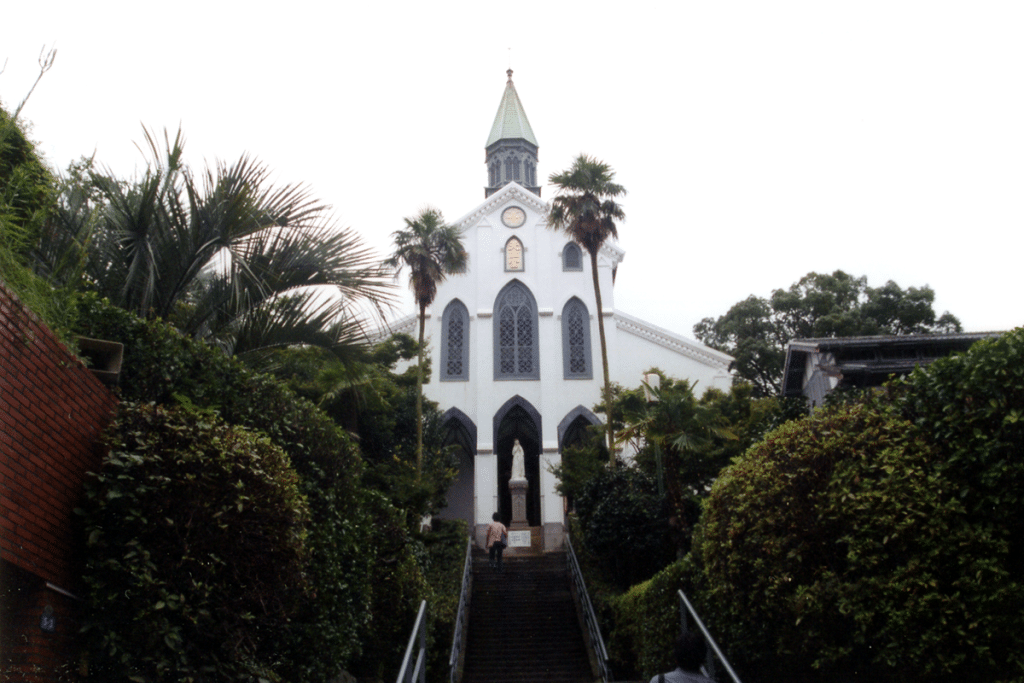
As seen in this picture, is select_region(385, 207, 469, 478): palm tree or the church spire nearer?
select_region(385, 207, 469, 478): palm tree

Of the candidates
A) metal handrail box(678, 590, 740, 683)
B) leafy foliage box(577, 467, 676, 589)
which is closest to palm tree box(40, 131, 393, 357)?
metal handrail box(678, 590, 740, 683)

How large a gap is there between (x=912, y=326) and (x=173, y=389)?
104 ft

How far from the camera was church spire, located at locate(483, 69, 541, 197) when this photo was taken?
→ 38.6 m

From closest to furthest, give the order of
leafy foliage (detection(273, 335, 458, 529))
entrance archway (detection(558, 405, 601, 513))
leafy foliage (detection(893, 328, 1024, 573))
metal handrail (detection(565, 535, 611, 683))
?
leafy foliage (detection(893, 328, 1024, 573)) < metal handrail (detection(565, 535, 611, 683)) < leafy foliage (detection(273, 335, 458, 529)) < entrance archway (detection(558, 405, 601, 513))

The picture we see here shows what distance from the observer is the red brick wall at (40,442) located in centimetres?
461

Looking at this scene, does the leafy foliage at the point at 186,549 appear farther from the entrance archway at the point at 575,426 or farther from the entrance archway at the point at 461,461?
A: the entrance archway at the point at 575,426

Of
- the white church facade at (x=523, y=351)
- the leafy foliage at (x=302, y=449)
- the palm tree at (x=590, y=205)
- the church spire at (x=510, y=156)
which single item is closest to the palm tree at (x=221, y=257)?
the leafy foliage at (x=302, y=449)

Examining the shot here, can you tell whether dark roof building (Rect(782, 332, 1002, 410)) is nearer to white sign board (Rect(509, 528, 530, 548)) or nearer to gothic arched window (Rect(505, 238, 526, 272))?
white sign board (Rect(509, 528, 530, 548))

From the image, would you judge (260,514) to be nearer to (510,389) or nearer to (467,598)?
(467,598)

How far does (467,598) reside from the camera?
1770 centimetres

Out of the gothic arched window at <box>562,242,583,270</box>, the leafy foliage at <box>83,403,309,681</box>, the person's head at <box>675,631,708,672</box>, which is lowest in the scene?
the person's head at <box>675,631,708,672</box>

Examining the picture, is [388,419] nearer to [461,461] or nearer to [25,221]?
[461,461]

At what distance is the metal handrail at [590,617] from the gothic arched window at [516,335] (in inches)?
455

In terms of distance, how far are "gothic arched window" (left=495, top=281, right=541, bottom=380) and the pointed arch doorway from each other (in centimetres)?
114
